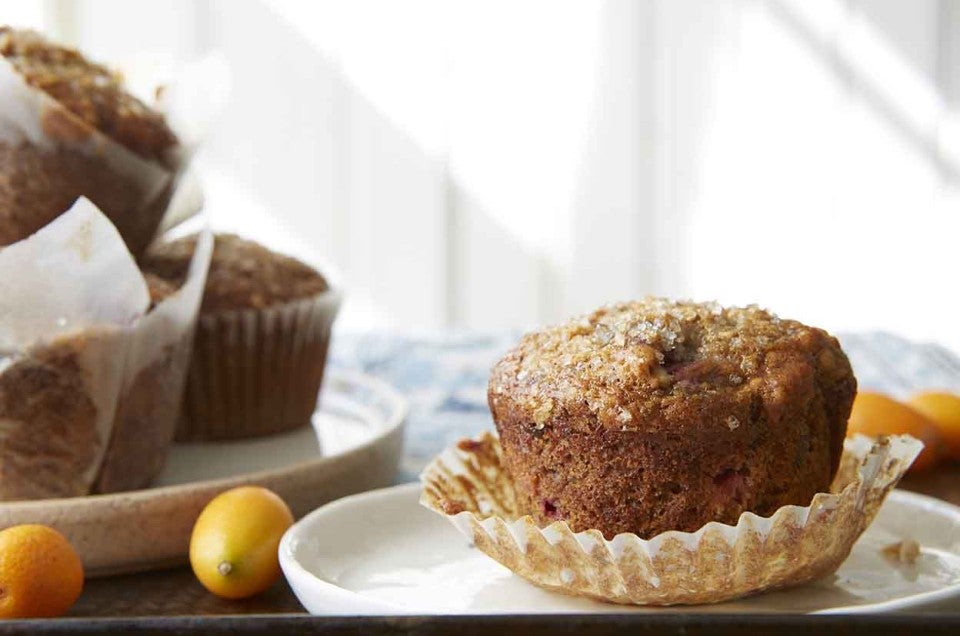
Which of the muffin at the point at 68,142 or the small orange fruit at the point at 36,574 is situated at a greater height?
the muffin at the point at 68,142

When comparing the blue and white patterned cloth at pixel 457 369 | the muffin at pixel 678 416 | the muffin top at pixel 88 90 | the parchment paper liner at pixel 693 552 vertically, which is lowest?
the blue and white patterned cloth at pixel 457 369

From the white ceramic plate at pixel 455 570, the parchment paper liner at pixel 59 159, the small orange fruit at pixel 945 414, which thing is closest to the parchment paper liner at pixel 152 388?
the parchment paper liner at pixel 59 159

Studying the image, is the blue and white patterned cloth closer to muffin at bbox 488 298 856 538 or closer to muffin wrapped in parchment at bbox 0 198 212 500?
muffin wrapped in parchment at bbox 0 198 212 500

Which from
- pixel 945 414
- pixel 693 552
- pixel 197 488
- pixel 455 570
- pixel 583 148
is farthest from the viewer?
pixel 583 148

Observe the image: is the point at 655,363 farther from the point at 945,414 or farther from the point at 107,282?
the point at 945,414

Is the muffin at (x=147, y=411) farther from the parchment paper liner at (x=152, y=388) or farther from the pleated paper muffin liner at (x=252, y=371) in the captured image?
the pleated paper muffin liner at (x=252, y=371)

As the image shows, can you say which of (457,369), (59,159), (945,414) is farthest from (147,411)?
(945,414)

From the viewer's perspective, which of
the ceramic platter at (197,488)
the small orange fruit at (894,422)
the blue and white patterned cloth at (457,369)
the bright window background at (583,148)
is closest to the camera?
the ceramic platter at (197,488)
